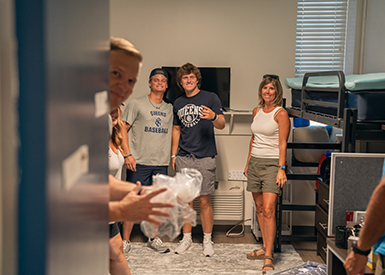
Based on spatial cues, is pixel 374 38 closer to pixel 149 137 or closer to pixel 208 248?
pixel 149 137

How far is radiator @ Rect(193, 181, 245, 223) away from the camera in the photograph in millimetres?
3461

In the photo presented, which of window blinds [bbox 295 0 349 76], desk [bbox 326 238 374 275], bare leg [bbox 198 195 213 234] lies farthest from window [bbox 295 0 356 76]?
desk [bbox 326 238 374 275]

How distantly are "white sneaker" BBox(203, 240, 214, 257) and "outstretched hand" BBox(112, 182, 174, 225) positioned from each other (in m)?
2.56

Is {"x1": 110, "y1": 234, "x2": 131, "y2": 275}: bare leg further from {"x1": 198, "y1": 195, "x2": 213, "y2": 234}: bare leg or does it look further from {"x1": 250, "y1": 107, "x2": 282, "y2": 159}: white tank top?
{"x1": 198, "y1": 195, "x2": 213, "y2": 234}: bare leg

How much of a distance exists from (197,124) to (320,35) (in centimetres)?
167

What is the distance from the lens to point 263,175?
279 cm

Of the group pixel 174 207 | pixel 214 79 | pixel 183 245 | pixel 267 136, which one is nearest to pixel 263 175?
pixel 267 136

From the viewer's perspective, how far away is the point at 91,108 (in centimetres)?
40

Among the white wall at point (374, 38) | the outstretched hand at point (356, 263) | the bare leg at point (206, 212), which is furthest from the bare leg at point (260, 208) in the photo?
the white wall at point (374, 38)

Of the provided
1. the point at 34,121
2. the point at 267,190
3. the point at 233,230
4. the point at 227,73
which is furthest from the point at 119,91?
the point at 233,230

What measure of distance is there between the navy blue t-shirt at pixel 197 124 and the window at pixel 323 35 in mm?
1221

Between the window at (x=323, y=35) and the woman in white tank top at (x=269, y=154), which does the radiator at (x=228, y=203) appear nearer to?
the woman in white tank top at (x=269, y=154)

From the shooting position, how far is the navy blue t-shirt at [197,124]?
3.04m

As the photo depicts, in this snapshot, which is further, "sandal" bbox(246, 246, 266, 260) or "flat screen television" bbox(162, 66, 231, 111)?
"flat screen television" bbox(162, 66, 231, 111)
